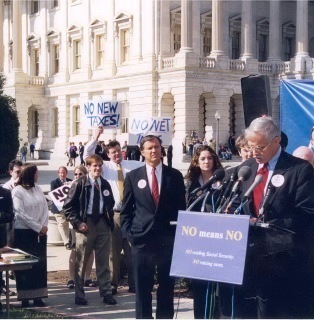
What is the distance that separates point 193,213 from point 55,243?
36.5 feet

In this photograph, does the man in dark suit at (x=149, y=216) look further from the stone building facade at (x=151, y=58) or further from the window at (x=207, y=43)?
the window at (x=207, y=43)

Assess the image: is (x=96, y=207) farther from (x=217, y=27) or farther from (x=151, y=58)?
(x=217, y=27)

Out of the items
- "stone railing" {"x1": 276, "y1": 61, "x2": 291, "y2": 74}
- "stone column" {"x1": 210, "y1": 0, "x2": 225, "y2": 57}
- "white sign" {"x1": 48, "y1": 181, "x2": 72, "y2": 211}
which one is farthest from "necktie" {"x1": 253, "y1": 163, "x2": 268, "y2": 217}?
"stone railing" {"x1": 276, "y1": 61, "x2": 291, "y2": 74}

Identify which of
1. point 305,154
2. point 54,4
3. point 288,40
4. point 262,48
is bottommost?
point 305,154

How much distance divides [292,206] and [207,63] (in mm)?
48303

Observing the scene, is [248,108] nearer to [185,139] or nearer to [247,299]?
[247,299]

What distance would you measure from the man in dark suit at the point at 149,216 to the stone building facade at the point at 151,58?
42.6 metres

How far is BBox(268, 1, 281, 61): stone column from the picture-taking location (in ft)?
190

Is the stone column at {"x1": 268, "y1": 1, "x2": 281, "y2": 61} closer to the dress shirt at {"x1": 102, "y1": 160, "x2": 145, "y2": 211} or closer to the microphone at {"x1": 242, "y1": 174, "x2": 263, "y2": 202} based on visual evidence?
the dress shirt at {"x1": 102, "y1": 160, "x2": 145, "y2": 211}

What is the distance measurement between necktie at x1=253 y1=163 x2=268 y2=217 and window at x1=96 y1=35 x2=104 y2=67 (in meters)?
55.2

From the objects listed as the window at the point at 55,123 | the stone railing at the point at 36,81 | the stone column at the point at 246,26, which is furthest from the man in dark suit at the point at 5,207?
the stone railing at the point at 36,81

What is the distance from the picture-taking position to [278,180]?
20.8ft

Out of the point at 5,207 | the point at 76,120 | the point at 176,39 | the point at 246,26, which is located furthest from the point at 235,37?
the point at 5,207

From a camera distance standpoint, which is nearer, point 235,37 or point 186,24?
point 186,24
